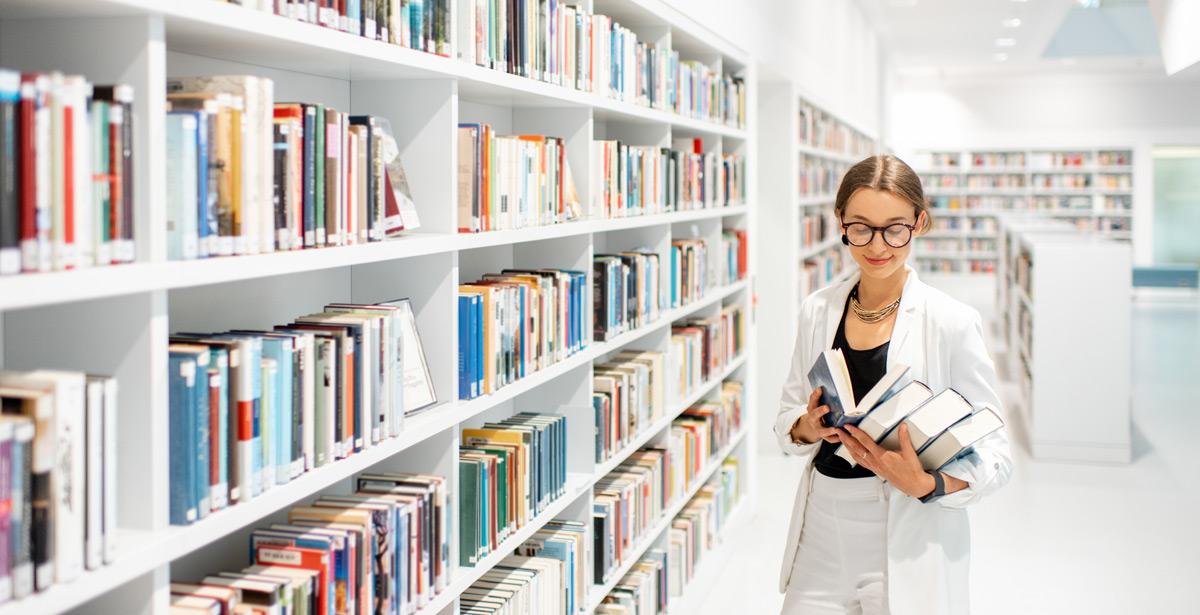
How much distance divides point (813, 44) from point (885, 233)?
5.74 meters

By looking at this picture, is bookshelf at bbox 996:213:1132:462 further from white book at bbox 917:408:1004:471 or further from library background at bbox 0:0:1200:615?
white book at bbox 917:408:1004:471

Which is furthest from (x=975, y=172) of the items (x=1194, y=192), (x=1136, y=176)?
(x=1194, y=192)

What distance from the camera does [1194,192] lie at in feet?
58.0

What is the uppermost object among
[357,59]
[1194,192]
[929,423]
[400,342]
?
[1194,192]

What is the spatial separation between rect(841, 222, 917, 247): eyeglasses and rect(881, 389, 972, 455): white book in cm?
35

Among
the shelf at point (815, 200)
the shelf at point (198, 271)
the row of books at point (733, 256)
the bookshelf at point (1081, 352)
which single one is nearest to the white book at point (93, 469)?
the shelf at point (198, 271)

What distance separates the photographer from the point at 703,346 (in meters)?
4.76

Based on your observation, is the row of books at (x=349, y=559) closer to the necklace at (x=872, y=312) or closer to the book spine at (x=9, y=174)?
the book spine at (x=9, y=174)

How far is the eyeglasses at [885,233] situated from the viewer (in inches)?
91.0

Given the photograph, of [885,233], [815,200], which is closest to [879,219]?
[885,233]

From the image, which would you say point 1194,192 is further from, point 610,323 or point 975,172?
point 610,323

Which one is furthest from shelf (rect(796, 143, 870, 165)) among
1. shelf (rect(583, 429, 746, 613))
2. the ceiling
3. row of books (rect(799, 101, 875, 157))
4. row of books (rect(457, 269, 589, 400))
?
row of books (rect(457, 269, 589, 400))

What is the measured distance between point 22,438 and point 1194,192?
19.5 metres

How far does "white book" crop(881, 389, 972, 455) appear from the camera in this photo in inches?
85.4
